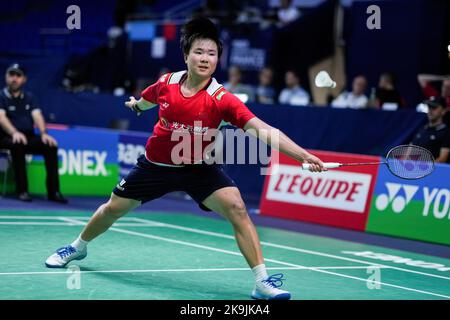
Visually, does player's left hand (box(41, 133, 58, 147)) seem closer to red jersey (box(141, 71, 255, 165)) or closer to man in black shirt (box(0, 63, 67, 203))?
man in black shirt (box(0, 63, 67, 203))

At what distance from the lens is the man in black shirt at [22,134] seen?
12.9 meters

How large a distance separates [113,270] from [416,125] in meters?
6.02

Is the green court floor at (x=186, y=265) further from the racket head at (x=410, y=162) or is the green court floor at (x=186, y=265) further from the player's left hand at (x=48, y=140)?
the player's left hand at (x=48, y=140)

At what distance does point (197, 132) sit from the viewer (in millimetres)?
6926

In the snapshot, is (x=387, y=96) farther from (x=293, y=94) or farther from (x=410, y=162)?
(x=410, y=162)

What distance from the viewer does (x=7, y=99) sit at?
12.9 metres

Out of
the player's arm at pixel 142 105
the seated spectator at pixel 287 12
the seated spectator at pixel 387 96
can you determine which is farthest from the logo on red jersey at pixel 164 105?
the seated spectator at pixel 287 12

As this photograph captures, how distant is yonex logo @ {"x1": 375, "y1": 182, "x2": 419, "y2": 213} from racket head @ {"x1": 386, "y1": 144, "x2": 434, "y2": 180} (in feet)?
11.3

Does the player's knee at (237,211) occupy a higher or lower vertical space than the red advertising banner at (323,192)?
higher

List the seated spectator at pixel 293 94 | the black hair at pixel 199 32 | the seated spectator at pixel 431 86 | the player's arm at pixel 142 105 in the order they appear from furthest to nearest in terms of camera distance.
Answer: the seated spectator at pixel 293 94 → the seated spectator at pixel 431 86 → the player's arm at pixel 142 105 → the black hair at pixel 199 32

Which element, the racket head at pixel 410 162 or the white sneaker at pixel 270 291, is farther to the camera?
the racket head at pixel 410 162

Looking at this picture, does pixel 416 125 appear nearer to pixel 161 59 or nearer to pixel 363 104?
pixel 363 104

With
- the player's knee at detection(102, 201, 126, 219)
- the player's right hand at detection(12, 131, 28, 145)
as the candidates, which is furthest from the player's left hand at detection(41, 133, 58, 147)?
the player's knee at detection(102, 201, 126, 219)

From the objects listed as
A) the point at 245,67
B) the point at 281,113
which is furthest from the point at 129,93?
the point at 281,113
